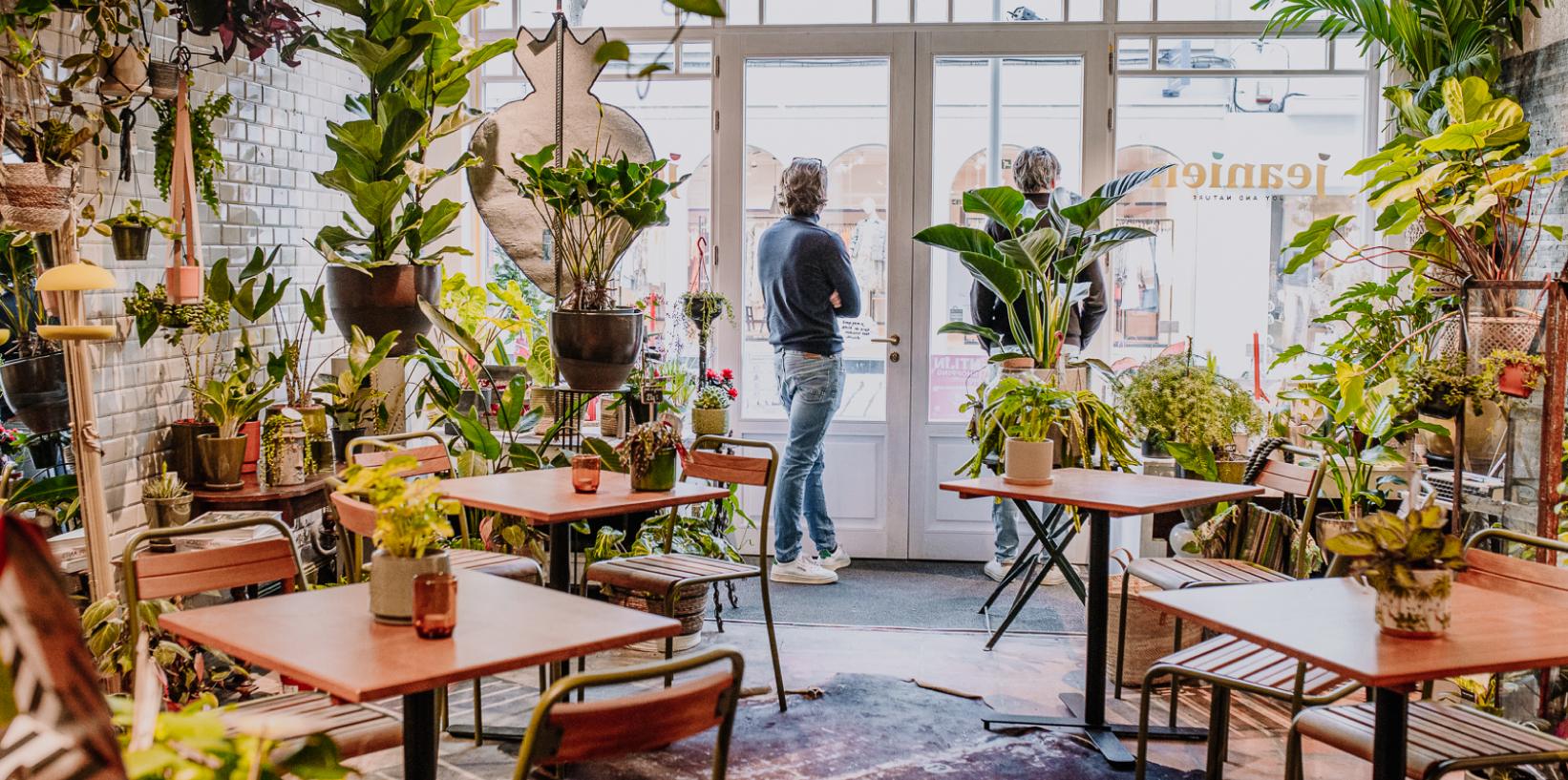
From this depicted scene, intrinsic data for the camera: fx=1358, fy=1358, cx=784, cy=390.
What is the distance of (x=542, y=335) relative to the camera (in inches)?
233

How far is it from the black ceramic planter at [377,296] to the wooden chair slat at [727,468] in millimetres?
1280

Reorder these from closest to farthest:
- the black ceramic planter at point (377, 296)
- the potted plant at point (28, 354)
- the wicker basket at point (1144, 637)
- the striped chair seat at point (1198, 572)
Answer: the potted plant at point (28, 354), the striped chair seat at point (1198, 572), the wicker basket at point (1144, 637), the black ceramic planter at point (377, 296)

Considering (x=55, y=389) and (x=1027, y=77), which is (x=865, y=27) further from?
(x=55, y=389)

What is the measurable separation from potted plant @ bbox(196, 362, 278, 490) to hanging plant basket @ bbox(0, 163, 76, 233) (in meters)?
1.13

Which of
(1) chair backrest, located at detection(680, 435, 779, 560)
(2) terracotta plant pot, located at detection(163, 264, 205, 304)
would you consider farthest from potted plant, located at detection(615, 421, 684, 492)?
(2) terracotta plant pot, located at detection(163, 264, 205, 304)

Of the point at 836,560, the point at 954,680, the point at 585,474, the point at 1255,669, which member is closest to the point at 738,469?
the point at 585,474

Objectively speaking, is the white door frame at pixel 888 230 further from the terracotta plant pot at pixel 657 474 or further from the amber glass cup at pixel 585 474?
the amber glass cup at pixel 585 474

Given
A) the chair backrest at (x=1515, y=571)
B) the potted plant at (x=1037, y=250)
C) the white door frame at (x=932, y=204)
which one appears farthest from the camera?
the white door frame at (x=932, y=204)

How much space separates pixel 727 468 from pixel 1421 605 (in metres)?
2.39

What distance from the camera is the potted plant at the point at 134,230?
4090 millimetres

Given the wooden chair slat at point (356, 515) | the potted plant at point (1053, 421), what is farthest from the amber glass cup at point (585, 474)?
the potted plant at point (1053, 421)

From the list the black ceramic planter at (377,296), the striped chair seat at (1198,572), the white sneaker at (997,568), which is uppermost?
the black ceramic planter at (377,296)

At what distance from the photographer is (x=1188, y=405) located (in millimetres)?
5148

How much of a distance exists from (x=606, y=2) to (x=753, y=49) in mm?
772
